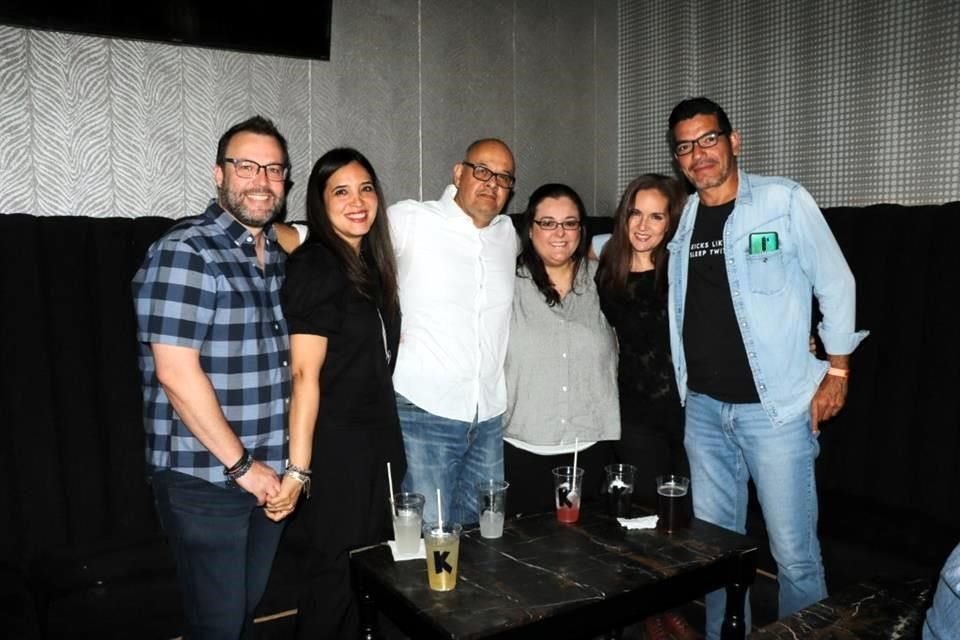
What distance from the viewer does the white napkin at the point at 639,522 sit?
2197 mm

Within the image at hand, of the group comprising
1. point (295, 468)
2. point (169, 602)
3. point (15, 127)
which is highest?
point (15, 127)

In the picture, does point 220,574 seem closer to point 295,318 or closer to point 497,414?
point 295,318

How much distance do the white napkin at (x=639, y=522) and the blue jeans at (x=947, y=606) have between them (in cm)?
111

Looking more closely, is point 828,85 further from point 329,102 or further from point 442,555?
point 442,555

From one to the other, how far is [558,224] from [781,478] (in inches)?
42.5

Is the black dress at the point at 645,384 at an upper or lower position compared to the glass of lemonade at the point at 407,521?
upper

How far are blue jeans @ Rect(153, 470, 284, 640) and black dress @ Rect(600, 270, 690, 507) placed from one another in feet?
4.39

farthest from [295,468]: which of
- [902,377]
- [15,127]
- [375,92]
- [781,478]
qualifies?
[902,377]

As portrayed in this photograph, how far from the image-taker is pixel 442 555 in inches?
71.2

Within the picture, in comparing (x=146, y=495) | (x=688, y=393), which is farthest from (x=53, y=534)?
(x=688, y=393)

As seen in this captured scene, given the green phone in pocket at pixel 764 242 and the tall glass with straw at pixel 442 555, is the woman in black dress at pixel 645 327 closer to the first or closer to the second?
the green phone in pocket at pixel 764 242

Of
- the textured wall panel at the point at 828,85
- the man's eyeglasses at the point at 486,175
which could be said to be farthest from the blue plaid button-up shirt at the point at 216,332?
the textured wall panel at the point at 828,85

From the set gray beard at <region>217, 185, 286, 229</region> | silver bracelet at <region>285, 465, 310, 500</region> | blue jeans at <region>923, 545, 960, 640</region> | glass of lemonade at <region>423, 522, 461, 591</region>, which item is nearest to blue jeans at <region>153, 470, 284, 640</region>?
silver bracelet at <region>285, 465, 310, 500</region>

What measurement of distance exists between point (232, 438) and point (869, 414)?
245 centimetres
